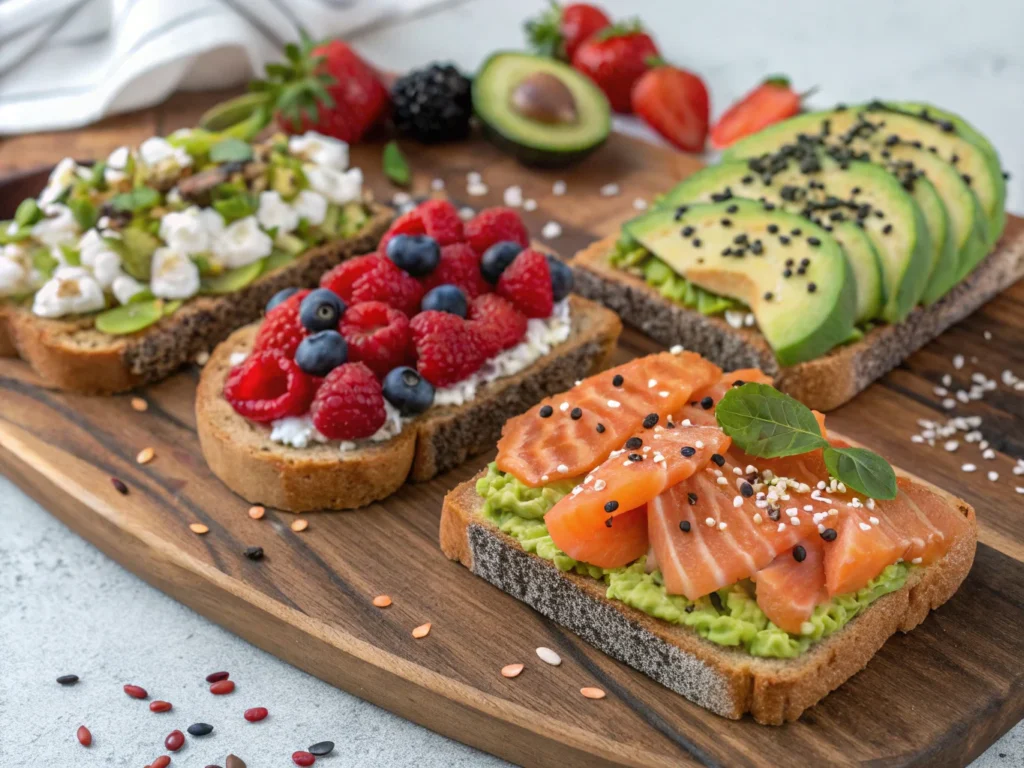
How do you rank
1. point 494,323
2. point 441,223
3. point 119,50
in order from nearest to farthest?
point 494,323, point 441,223, point 119,50

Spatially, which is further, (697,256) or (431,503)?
(697,256)

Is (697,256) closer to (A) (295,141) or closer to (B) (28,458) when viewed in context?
(A) (295,141)

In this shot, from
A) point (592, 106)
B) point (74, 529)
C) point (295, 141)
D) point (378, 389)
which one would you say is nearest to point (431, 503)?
point (378, 389)

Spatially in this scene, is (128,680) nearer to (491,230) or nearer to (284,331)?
(284,331)

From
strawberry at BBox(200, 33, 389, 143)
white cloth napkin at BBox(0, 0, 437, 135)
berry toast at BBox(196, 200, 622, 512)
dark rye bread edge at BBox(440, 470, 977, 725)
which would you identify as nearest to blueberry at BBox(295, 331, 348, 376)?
berry toast at BBox(196, 200, 622, 512)

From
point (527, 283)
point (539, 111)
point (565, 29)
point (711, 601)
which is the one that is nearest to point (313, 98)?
point (539, 111)

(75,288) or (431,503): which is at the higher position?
(75,288)
